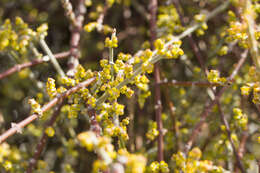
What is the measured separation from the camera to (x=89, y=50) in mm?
1763

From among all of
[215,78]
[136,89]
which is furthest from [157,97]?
[215,78]

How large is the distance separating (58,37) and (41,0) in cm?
25

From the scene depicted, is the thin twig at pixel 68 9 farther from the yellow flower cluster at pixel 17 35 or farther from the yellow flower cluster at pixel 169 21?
the yellow flower cluster at pixel 169 21

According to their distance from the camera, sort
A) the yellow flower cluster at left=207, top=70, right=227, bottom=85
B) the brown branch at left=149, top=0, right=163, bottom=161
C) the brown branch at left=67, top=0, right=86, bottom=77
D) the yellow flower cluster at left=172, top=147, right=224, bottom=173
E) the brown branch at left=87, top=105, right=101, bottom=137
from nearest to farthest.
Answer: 1. the yellow flower cluster at left=172, top=147, right=224, bottom=173
2. the brown branch at left=87, top=105, right=101, bottom=137
3. the yellow flower cluster at left=207, top=70, right=227, bottom=85
4. the brown branch at left=149, top=0, right=163, bottom=161
5. the brown branch at left=67, top=0, right=86, bottom=77

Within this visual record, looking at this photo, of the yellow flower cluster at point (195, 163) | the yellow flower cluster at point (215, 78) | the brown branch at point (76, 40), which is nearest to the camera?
the yellow flower cluster at point (195, 163)

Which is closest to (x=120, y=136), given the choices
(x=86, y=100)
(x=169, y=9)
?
(x=86, y=100)

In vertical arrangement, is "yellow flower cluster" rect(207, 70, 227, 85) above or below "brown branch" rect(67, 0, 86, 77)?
below

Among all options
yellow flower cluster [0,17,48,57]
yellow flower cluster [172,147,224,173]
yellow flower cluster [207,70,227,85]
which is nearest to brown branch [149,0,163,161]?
yellow flower cluster [172,147,224,173]

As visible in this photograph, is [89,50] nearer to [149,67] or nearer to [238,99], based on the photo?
[238,99]

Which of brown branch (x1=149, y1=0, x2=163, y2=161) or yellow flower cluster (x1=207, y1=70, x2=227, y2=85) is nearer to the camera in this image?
yellow flower cluster (x1=207, y1=70, x2=227, y2=85)

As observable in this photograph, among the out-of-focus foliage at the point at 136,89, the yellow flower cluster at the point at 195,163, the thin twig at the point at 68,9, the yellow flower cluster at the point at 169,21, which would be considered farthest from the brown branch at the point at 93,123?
the yellow flower cluster at the point at 169,21

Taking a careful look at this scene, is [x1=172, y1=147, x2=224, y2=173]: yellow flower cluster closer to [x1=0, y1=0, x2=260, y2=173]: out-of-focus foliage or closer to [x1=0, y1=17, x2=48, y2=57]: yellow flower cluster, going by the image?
[x1=0, y1=0, x2=260, y2=173]: out-of-focus foliage

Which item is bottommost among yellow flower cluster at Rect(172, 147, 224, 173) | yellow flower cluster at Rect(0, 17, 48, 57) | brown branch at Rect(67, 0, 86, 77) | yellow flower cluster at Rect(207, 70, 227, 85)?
yellow flower cluster at Rect(172, 147, 224, 173)

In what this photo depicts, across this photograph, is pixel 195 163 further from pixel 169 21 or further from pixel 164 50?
pixel 169 21
